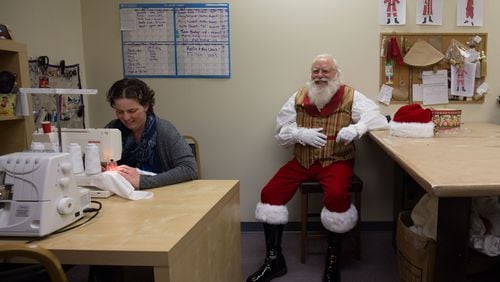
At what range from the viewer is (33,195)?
42.1 inches

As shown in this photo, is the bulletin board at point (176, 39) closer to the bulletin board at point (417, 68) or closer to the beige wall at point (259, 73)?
the beige wall at point (259, 73)

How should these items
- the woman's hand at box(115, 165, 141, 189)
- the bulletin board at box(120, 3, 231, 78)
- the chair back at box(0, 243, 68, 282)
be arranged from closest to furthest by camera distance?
the chair back at box(0, 243, 68, 282) < the woman's hand at box(115, 165, 141, 189) < the bulletin board at box(120, 3, 231, 78)

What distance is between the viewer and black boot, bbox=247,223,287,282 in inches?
89.1

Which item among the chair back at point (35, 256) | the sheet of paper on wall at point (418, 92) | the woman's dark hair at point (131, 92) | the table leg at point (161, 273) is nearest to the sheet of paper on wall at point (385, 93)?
the sheet of paper on wall at point (418, 92)

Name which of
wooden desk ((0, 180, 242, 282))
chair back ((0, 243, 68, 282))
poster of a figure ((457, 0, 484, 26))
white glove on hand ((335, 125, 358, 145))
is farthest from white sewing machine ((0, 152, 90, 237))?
poster of a figure ((457, 0, 484, 26))

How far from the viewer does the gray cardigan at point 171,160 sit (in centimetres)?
159

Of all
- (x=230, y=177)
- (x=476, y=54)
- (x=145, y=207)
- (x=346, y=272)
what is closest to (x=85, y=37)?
(x=230, y=177)

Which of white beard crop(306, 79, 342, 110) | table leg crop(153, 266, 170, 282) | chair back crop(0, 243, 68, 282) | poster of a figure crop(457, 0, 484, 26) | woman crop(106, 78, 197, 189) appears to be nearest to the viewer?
chair back crop(0, 243, 68, 282)

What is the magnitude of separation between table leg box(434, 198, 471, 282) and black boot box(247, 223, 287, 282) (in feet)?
3.90

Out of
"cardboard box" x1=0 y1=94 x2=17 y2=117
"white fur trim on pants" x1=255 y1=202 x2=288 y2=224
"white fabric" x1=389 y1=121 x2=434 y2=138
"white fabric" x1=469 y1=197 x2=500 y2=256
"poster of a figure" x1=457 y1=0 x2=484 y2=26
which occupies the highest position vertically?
"poster of a figure" x1=457 y1=0 x2=484 y2=26

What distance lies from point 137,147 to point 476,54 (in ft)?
8.38

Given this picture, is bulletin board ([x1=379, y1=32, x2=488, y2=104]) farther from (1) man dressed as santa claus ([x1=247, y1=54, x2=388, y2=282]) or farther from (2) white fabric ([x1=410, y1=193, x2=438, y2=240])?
(2) white fabric ([x1=410, y1=193, x2=438, y2=240])

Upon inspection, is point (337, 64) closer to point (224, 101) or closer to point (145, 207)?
point (224, 101)

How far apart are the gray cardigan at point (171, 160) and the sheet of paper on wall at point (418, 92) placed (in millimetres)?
1916
